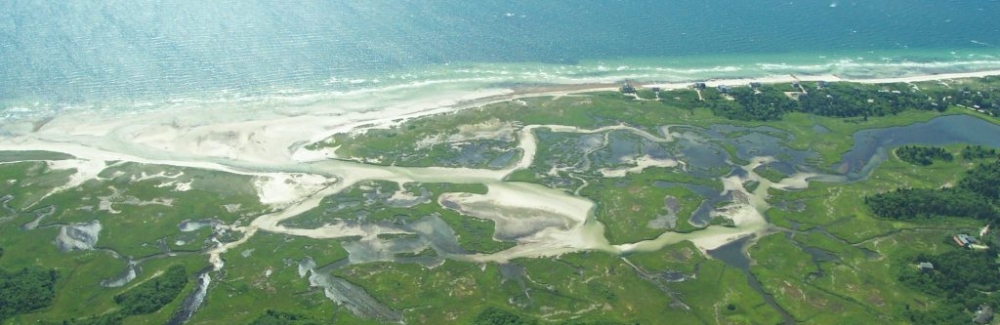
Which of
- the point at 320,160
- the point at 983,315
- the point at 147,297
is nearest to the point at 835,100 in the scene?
the point at 983,315

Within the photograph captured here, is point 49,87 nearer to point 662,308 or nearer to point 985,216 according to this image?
point 662,308

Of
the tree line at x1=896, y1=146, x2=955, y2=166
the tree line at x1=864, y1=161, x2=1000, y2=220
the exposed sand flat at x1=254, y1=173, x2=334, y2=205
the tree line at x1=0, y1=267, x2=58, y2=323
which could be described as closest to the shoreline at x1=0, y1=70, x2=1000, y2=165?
the exposed sand flat at x1=254, y1=173, x2=334, y2=205

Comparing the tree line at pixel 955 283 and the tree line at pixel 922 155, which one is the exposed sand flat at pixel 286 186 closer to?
the tree line at pixel 955 283

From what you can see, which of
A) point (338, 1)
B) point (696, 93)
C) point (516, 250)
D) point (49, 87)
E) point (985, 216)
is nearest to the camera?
point (516, 250)

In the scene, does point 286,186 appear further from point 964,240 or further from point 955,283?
point 964,240

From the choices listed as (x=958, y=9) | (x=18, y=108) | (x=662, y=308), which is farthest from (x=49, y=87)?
(x=958, y=9)

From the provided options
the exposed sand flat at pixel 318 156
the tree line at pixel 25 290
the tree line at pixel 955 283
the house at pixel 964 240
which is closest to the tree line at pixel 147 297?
the exposed sand flat at pixel 318 156
